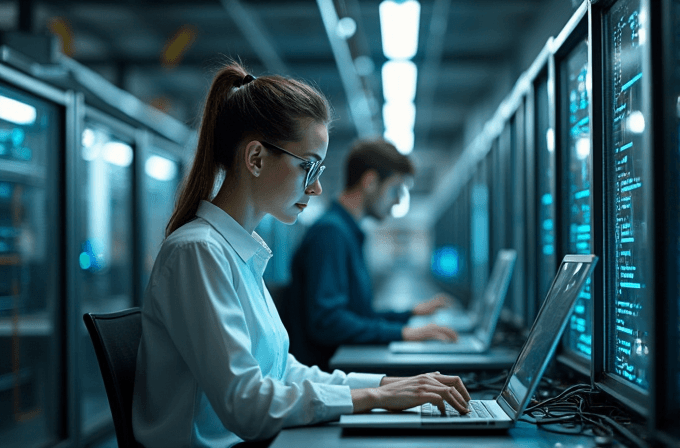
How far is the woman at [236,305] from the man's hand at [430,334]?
3.00 feet

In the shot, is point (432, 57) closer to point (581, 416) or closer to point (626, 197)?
point (626, 197)

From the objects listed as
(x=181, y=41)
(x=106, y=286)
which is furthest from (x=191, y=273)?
(x=181, y=41)

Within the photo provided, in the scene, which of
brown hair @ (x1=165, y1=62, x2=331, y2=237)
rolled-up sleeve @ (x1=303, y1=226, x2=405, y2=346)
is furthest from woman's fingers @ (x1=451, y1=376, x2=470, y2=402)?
rolled-up sleeve @ (x1=303, y1=226, x2=405, y2=346)

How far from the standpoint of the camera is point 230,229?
4.47 feet

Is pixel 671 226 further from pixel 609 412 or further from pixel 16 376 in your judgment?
pixel 16 376

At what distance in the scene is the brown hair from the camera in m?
1.39

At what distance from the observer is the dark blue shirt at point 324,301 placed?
238cm

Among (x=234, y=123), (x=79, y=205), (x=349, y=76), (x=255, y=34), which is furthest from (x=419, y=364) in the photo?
(x=349, y=76)

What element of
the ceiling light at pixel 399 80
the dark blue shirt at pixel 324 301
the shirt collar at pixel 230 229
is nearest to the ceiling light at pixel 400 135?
the ceiling light at pixel 399 80

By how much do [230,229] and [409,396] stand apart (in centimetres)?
51

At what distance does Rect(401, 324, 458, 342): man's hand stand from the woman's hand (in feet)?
3.70

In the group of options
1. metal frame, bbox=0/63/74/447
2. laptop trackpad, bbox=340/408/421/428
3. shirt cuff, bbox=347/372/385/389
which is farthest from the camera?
metal frame, bbox=0/63/74/447

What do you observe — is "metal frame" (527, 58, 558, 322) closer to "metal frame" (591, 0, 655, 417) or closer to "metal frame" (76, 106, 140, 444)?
"metal frame" (591, 0, 655, 417)

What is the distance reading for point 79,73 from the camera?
9.76ft
